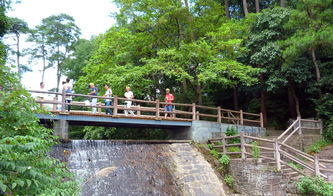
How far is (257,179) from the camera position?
1141 cm

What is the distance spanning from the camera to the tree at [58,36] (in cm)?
3888

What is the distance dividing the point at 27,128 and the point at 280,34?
1693cm

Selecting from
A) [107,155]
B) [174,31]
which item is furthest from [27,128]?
[174,31]

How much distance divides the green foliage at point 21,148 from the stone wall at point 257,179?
7.75 metres

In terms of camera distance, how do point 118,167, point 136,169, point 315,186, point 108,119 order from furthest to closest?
point 108,119 → point 136,169 → point 118,167 → point 315,186

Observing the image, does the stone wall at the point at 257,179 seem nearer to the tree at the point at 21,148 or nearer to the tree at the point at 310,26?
the tree at the point at 310,26

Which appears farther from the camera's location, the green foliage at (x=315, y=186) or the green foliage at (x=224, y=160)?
the green foliage at (x=224, y=160)

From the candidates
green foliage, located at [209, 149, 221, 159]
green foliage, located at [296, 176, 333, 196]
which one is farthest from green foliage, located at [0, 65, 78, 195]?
green foliage, located at [209, 149, 221, 159]

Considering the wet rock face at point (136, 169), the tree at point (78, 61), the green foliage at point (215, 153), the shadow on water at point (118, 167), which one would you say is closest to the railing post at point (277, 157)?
the wet rock face at point (136, 169)

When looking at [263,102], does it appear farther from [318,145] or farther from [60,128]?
[60,128]

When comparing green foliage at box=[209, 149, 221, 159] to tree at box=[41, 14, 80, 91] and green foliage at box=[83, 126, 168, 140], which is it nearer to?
green foliage at box=[83, 126, 168, 140]

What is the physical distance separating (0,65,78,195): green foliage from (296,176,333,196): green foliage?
803 centimetres

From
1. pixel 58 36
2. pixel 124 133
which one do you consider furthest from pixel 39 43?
pixel 124 133

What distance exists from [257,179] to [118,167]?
218 inches
